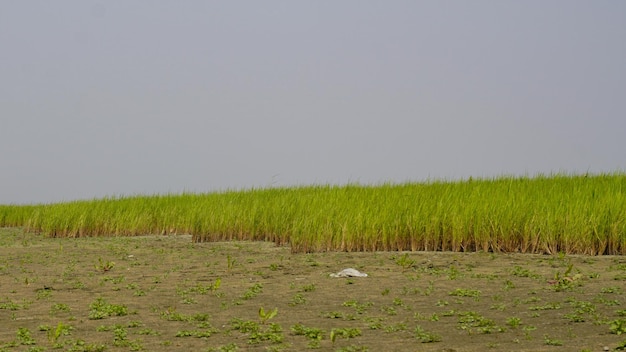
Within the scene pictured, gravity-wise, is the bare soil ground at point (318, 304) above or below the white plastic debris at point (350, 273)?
below

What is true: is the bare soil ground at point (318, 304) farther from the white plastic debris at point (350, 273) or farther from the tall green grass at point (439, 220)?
the tall green grass at point (439, 220)

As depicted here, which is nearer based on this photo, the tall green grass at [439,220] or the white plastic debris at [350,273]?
the white plastic debris at [350,273]

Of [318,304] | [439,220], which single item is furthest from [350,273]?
[439,220]

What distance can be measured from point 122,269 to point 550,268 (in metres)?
5.27

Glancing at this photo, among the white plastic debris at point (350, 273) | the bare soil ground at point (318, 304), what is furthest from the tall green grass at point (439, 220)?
the white plastic debris at point (350, 273)

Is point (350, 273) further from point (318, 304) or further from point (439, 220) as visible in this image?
point (439, 220)

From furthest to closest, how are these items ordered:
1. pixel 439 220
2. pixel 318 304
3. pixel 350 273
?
1. pixel 439 220
2. pixel 350 273
3. pixel 318 304

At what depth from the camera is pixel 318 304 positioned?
20.8 feet

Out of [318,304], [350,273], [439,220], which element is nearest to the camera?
[318,304]

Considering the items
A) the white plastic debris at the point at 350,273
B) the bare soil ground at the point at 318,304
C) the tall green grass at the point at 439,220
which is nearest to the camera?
the bare soil ground at the point at 318,304

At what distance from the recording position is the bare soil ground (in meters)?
5.08

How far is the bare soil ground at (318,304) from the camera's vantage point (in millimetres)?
5082

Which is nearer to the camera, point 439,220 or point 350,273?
point 350,273

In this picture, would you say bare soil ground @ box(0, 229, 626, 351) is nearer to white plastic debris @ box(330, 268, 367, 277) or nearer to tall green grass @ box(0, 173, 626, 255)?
white plastic debris @ box(330, 268, 367, 277)
